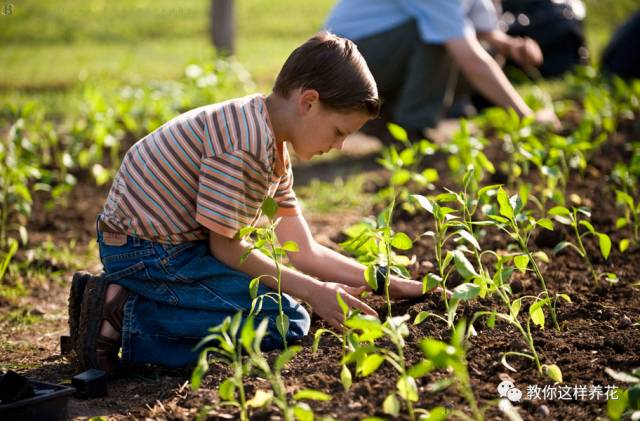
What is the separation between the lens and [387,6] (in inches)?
197

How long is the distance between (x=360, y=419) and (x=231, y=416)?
12.0 inches

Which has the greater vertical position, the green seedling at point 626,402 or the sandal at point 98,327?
the green seedling at point 626,402

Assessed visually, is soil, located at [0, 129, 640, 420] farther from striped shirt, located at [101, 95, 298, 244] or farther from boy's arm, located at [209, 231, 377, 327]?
striped shirt, located at [101, 95, 298, 244]

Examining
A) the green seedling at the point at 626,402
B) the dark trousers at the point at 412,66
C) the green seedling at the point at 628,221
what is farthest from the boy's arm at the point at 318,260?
the dark trousers at the point at 412,66

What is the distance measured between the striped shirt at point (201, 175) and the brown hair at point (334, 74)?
0.16 m

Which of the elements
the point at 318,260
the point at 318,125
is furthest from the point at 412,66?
the point at 318,125

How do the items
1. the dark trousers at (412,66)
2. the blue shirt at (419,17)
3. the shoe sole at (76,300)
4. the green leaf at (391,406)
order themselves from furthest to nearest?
1. the dark trousers at (412,66)
2. the blue shirt at (419,17)
3. the shoe sole at (76,300)
4. the green leaf at (391,406)

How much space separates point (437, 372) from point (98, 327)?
96 cm

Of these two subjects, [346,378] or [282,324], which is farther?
[282,324]

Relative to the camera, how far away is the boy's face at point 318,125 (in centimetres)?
241

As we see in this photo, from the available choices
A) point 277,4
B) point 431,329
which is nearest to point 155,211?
point 431,329

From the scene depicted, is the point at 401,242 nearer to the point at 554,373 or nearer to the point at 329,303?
the point at 329,303

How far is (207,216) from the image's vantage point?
2391mm

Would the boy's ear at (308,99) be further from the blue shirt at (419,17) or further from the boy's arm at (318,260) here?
the blue shirt at (419,17)
